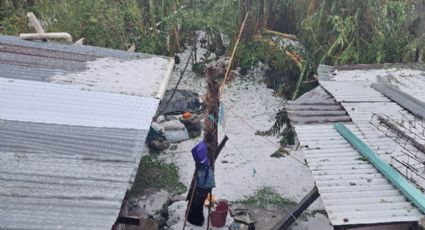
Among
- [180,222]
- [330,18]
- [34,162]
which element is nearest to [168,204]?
[180,222]

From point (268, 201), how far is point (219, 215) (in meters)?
1.37

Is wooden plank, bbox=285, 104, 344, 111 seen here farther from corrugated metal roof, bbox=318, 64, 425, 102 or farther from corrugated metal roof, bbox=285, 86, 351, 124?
corrugated metal roof, bbox=318, 64, 425, 102

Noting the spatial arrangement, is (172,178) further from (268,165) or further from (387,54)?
(387,54)

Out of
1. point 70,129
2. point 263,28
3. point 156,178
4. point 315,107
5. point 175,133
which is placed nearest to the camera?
Answer: point 70,129

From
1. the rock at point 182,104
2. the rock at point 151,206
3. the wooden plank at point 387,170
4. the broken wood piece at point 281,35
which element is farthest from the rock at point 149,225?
the broken wood piece at point 281,35

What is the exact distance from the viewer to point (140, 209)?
7402 mm

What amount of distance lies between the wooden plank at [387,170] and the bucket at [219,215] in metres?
2.36

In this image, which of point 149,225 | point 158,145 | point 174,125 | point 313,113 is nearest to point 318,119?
point 313,113

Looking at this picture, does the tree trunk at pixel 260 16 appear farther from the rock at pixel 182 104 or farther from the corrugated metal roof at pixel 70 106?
the corrugated metal roof at pixel 70 106

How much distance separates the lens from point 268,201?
780 cm

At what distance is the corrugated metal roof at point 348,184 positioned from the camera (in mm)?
3885

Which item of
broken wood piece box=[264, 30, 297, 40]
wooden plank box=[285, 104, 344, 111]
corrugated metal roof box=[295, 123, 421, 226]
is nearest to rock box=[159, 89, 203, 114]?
broken wood piece box=[264, 30, 297, 40]

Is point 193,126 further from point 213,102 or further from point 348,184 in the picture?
point 348,184

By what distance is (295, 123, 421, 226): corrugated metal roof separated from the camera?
3.88 metres
